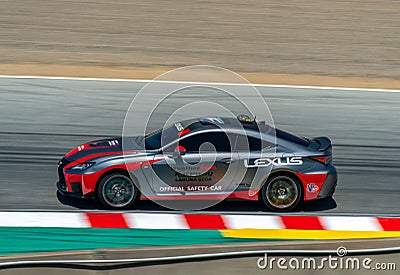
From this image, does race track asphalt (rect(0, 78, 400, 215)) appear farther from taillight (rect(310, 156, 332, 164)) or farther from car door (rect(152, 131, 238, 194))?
taillight (rect(310, 156, 332, 164))

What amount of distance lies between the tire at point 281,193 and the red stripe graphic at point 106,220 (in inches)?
76.3

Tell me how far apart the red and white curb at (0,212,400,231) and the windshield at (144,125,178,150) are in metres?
0.95

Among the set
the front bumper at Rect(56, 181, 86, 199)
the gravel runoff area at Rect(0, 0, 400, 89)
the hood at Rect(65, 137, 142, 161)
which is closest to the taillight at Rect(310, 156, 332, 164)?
the hood at Rect(65, 137, 142, 161)

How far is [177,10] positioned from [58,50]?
5.46 metres

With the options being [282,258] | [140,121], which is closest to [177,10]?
[140,121]

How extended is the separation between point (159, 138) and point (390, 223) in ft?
11.2

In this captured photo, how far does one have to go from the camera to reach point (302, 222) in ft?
33.4

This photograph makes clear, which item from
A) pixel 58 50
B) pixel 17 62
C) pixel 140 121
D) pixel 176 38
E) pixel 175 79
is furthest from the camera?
pixel 176 38

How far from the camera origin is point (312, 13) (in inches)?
923

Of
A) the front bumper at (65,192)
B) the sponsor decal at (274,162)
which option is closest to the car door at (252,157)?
the sponsor decal at (274,162)

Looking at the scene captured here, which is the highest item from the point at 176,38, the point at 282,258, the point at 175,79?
the point at 176,38

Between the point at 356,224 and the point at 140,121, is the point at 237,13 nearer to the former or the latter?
the point at 140,121

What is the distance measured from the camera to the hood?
10.3m

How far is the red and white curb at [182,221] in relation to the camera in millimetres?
9930
